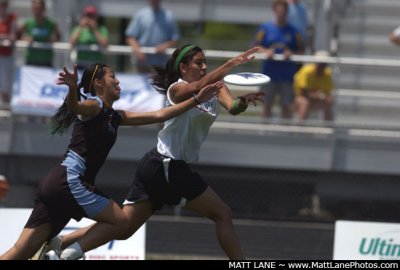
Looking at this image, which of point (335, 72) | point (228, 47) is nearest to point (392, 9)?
point (335, 72)

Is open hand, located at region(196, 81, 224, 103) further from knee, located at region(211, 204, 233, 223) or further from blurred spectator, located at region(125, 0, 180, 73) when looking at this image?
blurred spectator, located at region(125, 0, 180, 73)

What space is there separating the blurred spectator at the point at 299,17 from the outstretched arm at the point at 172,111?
553cm

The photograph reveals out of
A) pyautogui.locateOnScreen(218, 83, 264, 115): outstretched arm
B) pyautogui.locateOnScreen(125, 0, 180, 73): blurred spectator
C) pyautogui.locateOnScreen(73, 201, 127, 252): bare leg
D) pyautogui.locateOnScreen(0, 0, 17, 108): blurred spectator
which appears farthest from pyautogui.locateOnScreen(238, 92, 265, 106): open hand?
pyautogui.locateOnScreen(0, 0, 17, 108): blurred spectator

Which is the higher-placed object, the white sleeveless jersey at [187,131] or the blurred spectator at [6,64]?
the white sleeveless jersey at [187,131]

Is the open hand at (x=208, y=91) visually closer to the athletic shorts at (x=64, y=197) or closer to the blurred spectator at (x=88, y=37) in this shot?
the athletic shorts at (x=64, y=197)

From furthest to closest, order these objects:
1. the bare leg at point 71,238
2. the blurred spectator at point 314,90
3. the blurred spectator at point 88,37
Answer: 1. the blurred spectator at point 88,37
2. the blurred spectator at point 314,90
3. the bare leg at point 71,238

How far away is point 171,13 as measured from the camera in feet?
47.3

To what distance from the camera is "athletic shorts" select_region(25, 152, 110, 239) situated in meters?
8.17

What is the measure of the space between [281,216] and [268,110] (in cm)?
132

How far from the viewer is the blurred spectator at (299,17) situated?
13734 mm

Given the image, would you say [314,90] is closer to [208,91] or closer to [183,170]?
[183,170]

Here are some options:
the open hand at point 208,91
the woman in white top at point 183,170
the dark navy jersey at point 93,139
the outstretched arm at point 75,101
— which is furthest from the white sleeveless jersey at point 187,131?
the outstretched arm at point 75,101

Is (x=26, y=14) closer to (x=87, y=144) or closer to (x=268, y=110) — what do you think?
(x=268, y=110)

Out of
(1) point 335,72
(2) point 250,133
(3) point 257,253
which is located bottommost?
(3) point 257,253
